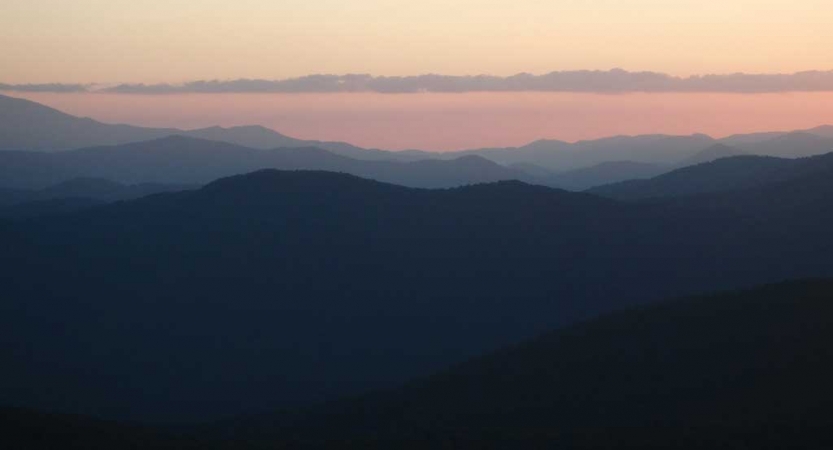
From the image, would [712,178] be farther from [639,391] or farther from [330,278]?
[639,391]

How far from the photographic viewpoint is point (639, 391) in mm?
34188

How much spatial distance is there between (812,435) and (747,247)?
47.2m

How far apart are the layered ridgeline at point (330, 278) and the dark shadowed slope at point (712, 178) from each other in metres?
19.0

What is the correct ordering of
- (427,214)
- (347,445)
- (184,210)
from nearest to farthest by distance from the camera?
(347,445), (427,214), (184,210)

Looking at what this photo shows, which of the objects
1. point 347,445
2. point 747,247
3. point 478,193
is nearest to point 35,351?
point 478,193

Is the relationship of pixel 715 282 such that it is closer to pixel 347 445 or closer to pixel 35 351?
pixel 347 445

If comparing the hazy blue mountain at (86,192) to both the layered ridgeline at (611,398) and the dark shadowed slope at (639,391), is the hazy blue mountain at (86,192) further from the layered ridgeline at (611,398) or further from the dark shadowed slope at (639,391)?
the dark shadowed slope at (639,391)

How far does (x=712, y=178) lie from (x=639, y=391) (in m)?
89.7

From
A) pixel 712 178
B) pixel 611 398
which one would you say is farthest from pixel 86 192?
pixel 611 398

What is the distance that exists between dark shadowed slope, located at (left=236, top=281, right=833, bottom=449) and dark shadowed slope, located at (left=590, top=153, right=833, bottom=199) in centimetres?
6346

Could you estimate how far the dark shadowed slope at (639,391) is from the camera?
2731 cm

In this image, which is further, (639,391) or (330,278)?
(330,278)

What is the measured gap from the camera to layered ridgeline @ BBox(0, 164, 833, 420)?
6209 cm

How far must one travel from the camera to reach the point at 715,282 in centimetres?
6512
